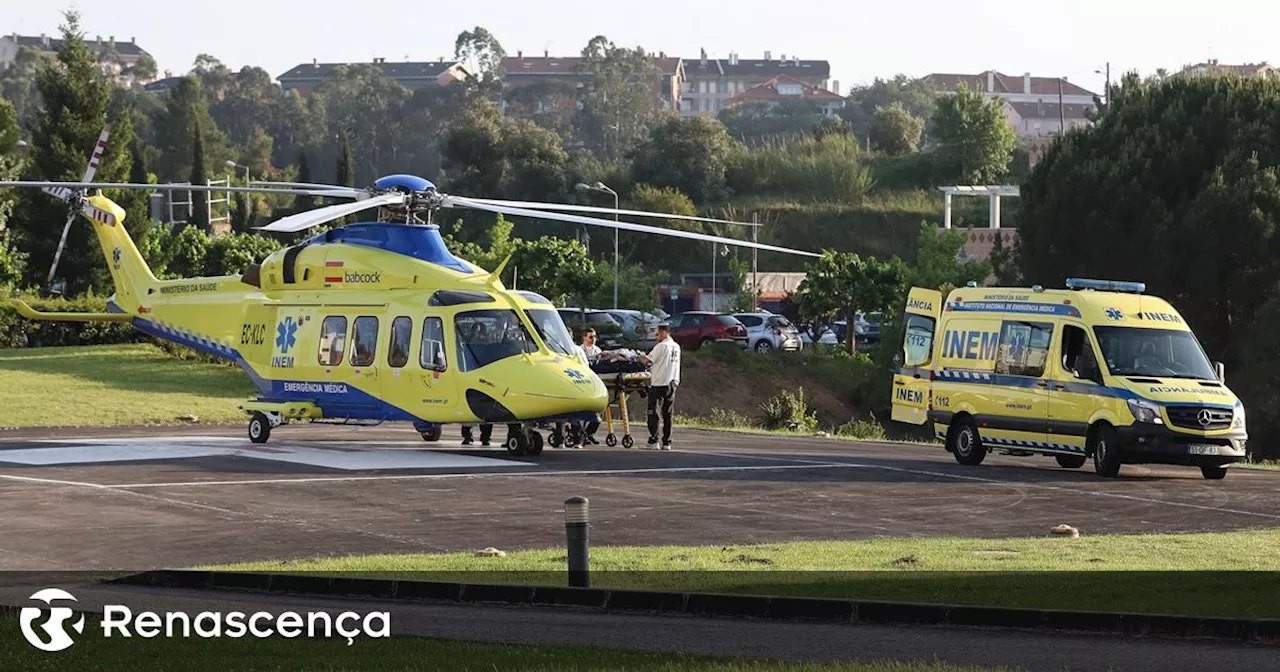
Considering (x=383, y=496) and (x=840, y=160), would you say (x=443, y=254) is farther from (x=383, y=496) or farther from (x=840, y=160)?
(x=840, y=160)

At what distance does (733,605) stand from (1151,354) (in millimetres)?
13498

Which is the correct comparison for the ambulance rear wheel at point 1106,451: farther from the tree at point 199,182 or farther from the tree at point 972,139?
the tree at point 972,139

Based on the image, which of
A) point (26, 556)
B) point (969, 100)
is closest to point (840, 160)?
point (969, 100)

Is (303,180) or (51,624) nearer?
(51,624)

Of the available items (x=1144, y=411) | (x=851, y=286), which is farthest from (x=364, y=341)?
(x=851, y=286)

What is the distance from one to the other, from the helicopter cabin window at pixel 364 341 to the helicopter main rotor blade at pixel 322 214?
1728 millimetres

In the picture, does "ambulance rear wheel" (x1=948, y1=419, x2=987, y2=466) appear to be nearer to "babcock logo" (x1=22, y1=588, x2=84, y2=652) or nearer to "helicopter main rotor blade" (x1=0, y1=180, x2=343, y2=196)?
"helicopter main rotor blade" (x1=0, y1=180, x2=343, y2=196)

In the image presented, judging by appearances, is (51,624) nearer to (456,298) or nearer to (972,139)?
(456,298)

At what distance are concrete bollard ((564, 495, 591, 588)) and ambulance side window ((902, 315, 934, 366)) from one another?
49.6 feet

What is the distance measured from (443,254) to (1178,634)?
16.9m

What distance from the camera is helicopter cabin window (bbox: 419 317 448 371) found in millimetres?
25984

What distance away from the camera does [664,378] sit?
2719 cm

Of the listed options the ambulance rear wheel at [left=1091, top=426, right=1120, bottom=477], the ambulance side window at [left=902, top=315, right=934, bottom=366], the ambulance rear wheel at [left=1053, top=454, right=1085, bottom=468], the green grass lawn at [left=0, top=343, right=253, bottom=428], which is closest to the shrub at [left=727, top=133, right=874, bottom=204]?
the green grass lawn at [left=0, top=343, right=253, bottom=428]

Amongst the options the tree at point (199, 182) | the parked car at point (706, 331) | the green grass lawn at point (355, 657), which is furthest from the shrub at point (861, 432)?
the tree at point (199, 182)
